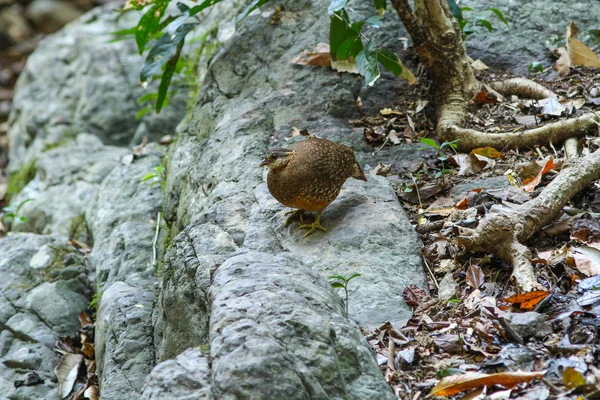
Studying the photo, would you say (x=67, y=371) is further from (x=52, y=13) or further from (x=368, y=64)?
(x=52, y=13)

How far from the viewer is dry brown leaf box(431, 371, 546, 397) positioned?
2.77 meters

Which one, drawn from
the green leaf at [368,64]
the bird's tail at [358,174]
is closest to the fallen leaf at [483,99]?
the green leaf at [368,64]

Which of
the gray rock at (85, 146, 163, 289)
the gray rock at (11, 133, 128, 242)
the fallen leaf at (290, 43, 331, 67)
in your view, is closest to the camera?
the gray rock at (85, 146, 163, 289)

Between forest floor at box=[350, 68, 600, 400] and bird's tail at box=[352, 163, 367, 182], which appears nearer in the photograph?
forest floor at box=[350, 68, 600, 400]

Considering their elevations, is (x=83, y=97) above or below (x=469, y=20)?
below

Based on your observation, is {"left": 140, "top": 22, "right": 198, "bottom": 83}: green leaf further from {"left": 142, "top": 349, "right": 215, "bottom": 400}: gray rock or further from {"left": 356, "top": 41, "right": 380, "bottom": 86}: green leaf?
{"left": 142, "top": 349, "right": 215, "bottom": 400}: gray rock

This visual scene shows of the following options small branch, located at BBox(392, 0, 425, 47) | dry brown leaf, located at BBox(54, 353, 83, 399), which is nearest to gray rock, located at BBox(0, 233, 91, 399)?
dry brown leaf, located at BBox(54, 353, 83, 399)

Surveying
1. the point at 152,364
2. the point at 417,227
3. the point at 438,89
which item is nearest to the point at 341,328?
the point at 417,227

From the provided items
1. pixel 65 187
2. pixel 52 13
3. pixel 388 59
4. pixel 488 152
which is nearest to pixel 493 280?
pixel 488 152

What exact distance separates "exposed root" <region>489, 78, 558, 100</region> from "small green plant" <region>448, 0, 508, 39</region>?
0.52 meters

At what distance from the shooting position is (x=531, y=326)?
120 inches

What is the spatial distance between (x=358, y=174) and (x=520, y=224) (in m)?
1.12

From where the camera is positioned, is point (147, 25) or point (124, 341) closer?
point (124, 341)

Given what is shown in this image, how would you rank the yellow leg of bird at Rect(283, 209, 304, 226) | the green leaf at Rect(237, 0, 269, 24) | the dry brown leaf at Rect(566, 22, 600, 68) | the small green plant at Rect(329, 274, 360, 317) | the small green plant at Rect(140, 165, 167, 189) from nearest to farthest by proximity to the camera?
the small green plant at Rect(329, 274, 360, 317) < the yellow leg of bird at Rect(283, 209, 304, 226) < the green leaf at Rect(237, 0, 269, 24) < the dry brown leaf at Rect(566, 22, 600, 68) < the small green plant at Rect(140, 165, 167, 189)
